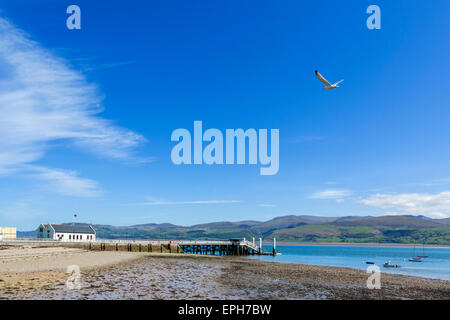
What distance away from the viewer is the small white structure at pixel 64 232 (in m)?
86.0

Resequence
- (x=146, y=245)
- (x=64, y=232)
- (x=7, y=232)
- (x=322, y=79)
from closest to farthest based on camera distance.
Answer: (x=322, y=79), (x=146, y=245), (x=64, y=232), (x=7, y=232)

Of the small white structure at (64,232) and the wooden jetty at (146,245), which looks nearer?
the wooden jetty at (146,245)

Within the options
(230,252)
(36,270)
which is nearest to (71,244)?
(230,252)

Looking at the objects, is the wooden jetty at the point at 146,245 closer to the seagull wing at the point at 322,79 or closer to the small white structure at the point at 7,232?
the small white structure at the point at 7,232

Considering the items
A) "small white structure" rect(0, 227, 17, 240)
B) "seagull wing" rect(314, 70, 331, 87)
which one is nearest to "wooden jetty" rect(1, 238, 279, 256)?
"small white structure" rect(0, 227, 17, 240)

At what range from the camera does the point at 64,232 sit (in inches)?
3452

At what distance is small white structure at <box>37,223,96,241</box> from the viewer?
282 ft

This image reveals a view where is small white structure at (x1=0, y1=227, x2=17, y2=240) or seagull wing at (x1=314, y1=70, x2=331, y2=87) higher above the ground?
seagull wing at (x1=314, y1=70, x2=331, y2=87)

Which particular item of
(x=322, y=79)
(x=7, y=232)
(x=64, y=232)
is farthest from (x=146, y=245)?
(x=322, y=79)

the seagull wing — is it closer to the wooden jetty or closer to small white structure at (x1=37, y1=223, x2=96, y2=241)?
the wooden jetty

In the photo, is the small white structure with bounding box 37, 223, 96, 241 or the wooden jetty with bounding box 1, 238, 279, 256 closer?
the wooden jetty with bounding box 1, 238, 279, 256

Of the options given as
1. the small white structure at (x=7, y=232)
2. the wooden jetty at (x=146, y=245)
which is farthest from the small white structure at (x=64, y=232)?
the small white structure at (x=7, y=232)

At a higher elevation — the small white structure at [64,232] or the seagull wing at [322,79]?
the seagull wing at [322,79]

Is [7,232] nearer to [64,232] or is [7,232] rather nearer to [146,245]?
[64,232]
